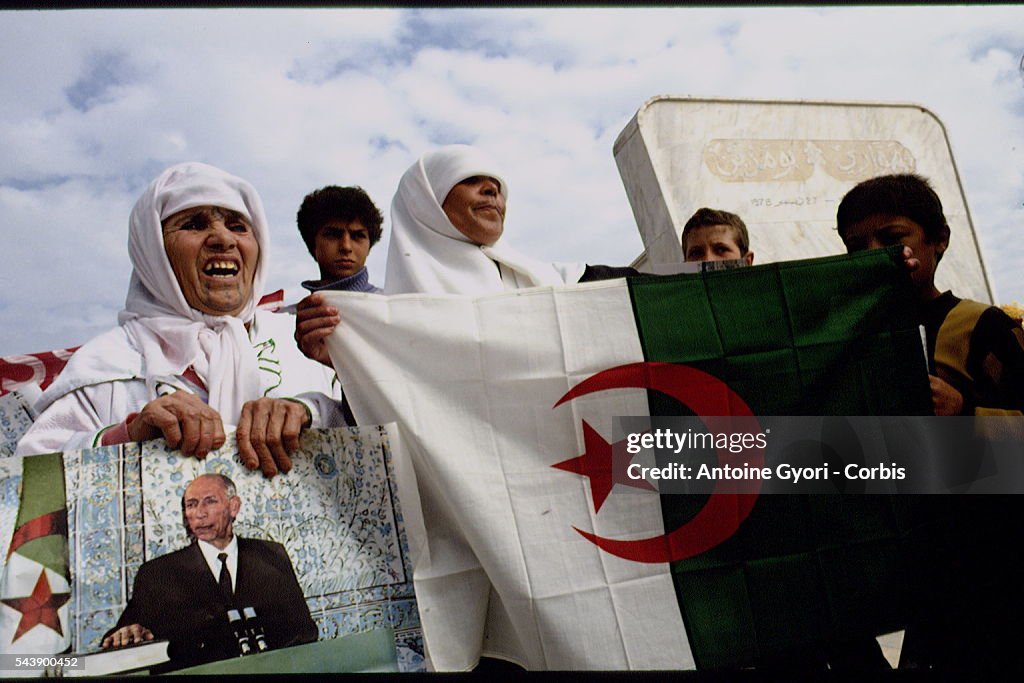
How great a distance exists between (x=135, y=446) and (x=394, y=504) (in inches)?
24.3

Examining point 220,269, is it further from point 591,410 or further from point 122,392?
point 591,410

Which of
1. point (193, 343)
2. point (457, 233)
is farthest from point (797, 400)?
point (193, 343)

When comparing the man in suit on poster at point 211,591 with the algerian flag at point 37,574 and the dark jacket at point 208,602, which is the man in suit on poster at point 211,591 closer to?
the dark jacket at point 208,602

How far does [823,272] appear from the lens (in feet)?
7.23

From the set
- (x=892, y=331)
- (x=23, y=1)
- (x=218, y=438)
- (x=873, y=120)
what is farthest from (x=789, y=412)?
(x=873, y=120)

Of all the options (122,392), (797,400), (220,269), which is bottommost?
(797,400)

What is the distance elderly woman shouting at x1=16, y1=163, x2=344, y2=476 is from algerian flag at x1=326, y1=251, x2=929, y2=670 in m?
0.24

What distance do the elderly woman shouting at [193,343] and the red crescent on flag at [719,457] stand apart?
74 centimetres

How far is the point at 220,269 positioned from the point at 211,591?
913mm

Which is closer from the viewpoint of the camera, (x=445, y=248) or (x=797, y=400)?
(x=797, y=400)

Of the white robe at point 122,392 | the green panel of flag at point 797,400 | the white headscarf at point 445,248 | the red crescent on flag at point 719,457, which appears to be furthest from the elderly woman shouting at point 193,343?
the green panel of flag at point 797,400

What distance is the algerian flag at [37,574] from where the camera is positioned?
1.86 metres

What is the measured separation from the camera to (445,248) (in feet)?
8.34

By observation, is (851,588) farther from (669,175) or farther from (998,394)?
(669,175)
